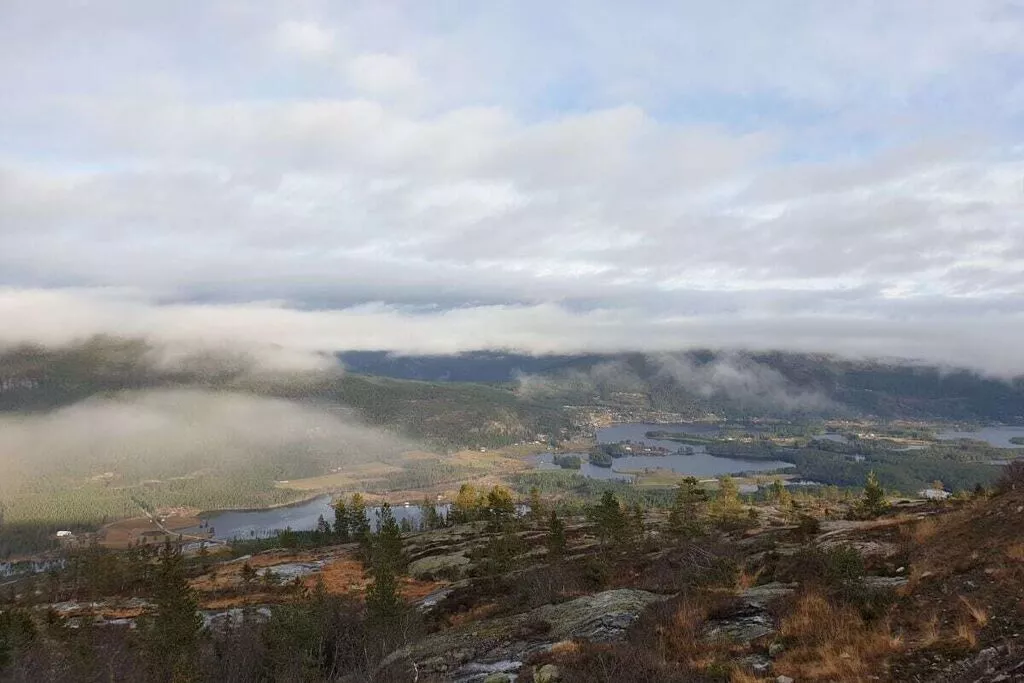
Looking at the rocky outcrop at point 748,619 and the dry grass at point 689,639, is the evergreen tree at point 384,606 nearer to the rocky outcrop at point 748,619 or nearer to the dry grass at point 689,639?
the dry grass at point 689,639

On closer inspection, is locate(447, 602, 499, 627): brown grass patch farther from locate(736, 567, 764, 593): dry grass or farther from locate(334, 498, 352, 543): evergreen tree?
locate(334, 498, 352, 543): evergreen tree

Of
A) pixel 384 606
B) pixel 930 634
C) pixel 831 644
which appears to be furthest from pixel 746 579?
pixel 384 606

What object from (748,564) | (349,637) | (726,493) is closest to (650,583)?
(748,564)

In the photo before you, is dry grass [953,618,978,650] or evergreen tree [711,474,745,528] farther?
evergreen tree [711,474,745,528]

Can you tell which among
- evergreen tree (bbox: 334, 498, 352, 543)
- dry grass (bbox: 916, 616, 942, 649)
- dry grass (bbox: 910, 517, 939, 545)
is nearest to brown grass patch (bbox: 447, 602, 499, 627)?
dry grass (bbox: 910, 517, 939, 545)

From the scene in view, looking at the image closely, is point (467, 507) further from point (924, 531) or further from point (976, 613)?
point (976, 613)
